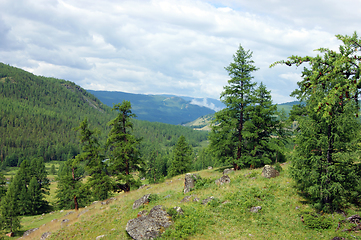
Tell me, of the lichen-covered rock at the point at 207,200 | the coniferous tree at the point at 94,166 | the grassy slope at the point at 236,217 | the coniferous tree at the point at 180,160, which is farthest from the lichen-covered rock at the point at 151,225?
the coniferous tree at the point at 180,160

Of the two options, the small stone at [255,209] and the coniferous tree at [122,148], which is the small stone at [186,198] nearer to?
the small stone at [255,209]

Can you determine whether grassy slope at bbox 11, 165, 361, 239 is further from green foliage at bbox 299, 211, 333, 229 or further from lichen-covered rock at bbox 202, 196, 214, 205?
lichen-covered rock at bbox 202, 196, 214, 205

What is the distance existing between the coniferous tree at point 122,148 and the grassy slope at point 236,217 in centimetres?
770

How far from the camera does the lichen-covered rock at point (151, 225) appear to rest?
14.2m

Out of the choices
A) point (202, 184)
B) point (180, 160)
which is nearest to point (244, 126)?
point (202, 184)

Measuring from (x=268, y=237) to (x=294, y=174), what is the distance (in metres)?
4.92

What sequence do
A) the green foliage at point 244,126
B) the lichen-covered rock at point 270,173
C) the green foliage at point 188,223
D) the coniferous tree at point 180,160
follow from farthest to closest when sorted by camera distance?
the coniferous tree at point 180,160 → the green foliage at point 244,126 → the lichen-covered rock at point 270,173 → the green foliage at point 188,223

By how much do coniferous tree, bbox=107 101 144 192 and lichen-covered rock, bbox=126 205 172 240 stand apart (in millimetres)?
14599

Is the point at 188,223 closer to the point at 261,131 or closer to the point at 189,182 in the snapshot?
the point at 189,182

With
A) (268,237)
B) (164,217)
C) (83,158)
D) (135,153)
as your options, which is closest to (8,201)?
(83,158)

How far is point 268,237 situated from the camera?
12.9 meters

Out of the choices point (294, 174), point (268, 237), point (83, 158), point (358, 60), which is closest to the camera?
point (358, 60)

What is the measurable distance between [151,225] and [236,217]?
6421 millimetres

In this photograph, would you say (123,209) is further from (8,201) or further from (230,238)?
(8,201)
